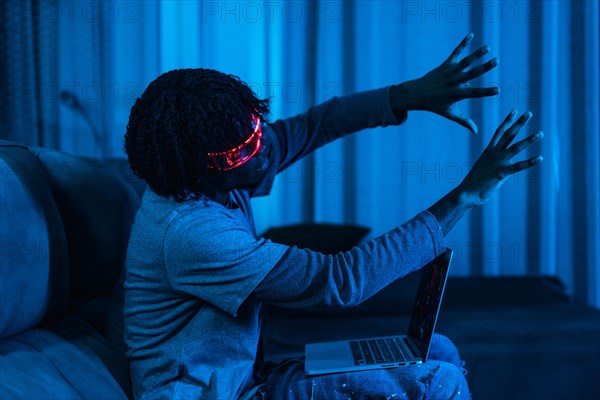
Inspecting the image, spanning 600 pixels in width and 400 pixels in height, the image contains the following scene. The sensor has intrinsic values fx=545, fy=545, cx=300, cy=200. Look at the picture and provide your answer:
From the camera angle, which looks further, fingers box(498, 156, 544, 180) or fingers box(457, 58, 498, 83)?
fingers box(457, 58, 498, 83)

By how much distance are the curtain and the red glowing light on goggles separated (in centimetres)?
160

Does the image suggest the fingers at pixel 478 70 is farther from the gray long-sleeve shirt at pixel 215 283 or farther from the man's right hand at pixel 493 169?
the gray long-sleeve shirt at pixel 215 283

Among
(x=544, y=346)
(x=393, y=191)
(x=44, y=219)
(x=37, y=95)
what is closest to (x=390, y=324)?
(x=544, y=346)

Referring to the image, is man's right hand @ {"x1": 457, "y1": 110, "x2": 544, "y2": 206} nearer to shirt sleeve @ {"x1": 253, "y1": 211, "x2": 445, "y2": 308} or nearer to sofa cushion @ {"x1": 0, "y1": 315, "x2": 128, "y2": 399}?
shirt sleeve @ {"x1": 253, "y1": 211, "x2": 445, "y2": 308}

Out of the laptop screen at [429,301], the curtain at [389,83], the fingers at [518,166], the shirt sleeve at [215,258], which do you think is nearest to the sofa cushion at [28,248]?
the shirt sleeve at [215,258]

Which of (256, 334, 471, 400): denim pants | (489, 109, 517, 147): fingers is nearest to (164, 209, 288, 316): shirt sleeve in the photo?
(256, 334, 471, 400): denim pants

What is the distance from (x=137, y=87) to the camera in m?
2.46

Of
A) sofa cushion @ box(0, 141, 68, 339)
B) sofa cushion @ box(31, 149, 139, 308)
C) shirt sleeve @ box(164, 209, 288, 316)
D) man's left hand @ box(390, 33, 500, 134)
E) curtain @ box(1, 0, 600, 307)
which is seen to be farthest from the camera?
curtain @ box(1, 0, 600, 307)

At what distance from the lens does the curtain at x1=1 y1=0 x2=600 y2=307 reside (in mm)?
2430

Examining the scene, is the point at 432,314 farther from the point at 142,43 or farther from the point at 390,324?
the point at 142,43

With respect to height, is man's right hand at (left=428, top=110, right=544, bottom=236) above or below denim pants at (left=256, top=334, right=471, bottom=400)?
above

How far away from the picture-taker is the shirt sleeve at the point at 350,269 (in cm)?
86

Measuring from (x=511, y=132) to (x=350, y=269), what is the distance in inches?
13.9

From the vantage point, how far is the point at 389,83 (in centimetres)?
258
